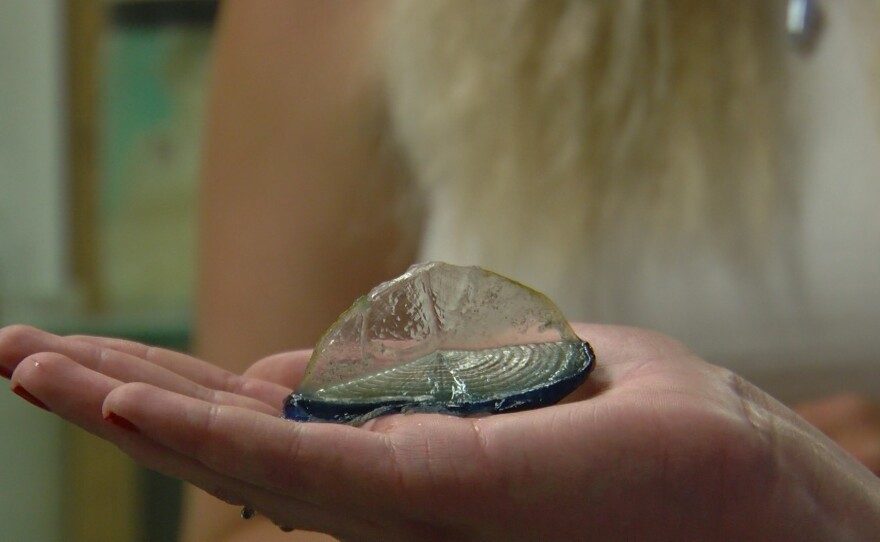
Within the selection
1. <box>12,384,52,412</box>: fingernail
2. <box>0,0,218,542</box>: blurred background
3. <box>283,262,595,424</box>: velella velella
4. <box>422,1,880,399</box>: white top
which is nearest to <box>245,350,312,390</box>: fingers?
<box>283,262,595,424</box>: velella velella

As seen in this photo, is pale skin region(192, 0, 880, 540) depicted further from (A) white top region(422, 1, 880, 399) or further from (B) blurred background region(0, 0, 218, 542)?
(B) blurred background region(0, 0, 218, 542)

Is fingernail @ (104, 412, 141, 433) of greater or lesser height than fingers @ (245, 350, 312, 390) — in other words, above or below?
above

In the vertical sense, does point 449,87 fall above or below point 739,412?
above

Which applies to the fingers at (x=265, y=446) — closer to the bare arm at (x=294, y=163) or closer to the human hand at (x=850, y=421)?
the human hand at (x=850, y=421)

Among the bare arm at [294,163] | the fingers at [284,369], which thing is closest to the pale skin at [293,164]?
the bare arm at [294,163]

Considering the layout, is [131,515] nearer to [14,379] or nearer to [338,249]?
[14,379]

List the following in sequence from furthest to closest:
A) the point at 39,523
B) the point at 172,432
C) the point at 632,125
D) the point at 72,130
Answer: the point at 72,130
the point at 632,125
the point at 39,523
the point at 172,432

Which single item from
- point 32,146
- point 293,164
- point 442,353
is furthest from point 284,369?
point 32,146

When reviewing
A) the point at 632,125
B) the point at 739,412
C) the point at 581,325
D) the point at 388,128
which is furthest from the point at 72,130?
the point at 739,412
